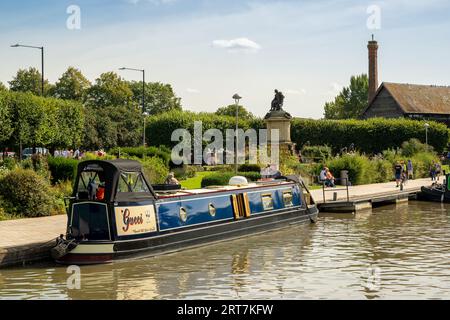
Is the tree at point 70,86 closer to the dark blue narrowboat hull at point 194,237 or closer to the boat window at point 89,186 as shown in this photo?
the dark blue narrowboat hull at point 194,237

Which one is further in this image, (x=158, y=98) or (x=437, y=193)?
(x=158, y=98)

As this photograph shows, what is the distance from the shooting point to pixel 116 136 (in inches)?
3039

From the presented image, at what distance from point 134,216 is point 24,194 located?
6.94 m

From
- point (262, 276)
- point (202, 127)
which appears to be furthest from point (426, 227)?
point (202, 127)

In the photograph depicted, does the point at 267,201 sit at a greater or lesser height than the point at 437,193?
greater

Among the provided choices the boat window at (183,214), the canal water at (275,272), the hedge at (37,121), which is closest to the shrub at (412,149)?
the hedge at (37,121)

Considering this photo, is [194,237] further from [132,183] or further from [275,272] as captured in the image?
[275,272]

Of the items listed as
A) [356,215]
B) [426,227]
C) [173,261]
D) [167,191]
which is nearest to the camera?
[173,261]

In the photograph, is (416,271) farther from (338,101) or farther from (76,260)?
(338,101)

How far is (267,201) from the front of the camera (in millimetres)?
25562

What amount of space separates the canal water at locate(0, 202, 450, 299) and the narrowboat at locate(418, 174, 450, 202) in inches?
505

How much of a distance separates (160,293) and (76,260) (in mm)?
3492

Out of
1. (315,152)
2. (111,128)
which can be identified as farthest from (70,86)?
(315,152)

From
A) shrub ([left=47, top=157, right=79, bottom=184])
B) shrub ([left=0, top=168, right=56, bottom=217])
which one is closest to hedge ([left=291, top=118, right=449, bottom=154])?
shrub ([left=47, top=157, right=79, bottom=184])
